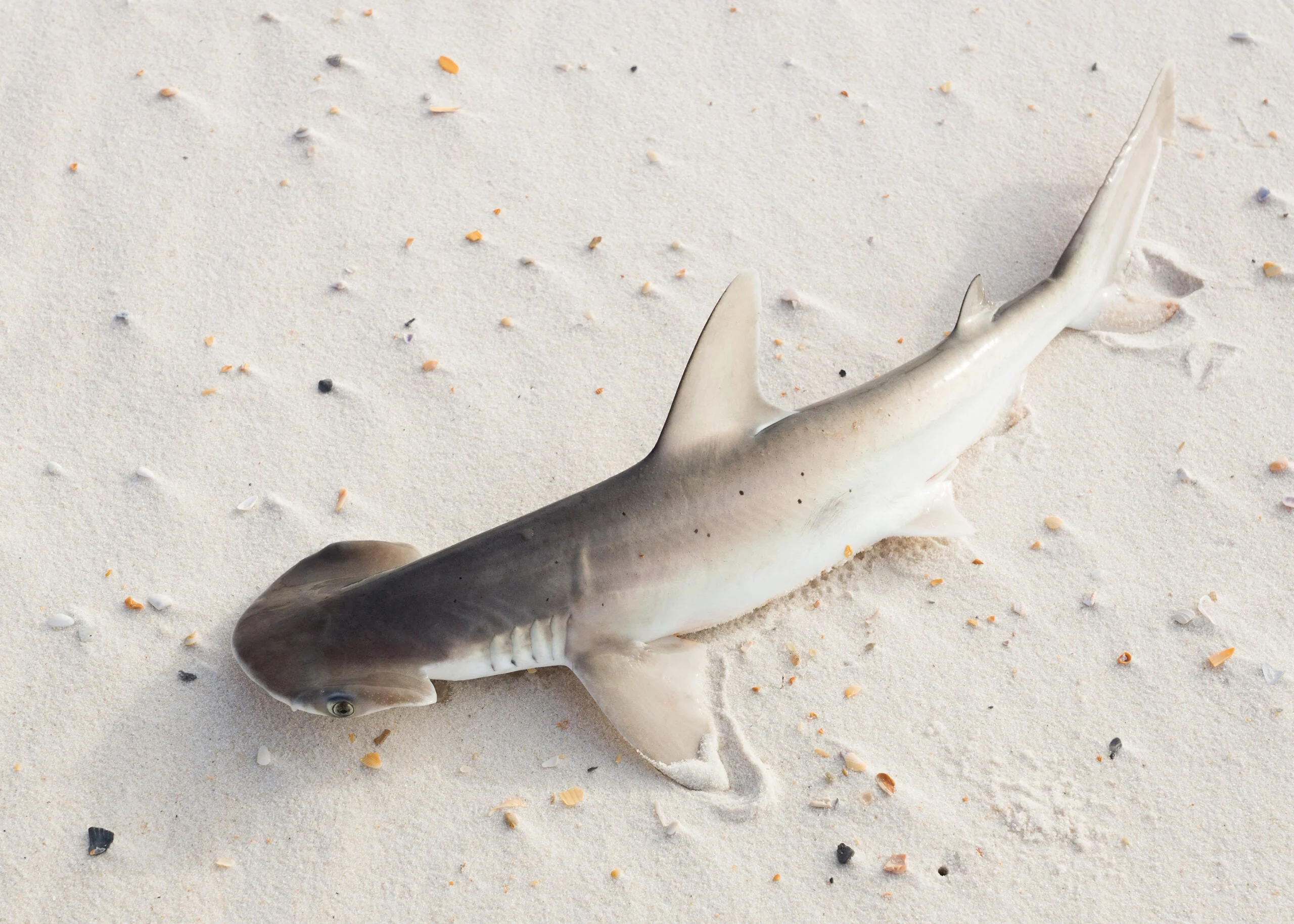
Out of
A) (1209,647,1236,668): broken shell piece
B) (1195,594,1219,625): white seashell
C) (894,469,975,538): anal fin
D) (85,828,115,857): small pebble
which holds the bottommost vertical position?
(85,828,115,857): small pebble

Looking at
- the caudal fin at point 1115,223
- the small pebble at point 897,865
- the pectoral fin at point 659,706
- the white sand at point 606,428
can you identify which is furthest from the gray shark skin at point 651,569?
the caudal fin at point 1115,223

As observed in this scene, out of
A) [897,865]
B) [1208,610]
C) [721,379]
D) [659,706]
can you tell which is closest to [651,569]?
[659,706]

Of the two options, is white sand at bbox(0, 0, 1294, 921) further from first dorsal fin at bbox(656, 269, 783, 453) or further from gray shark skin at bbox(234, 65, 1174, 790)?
first dorsal fin at bbox(656, 269, 783, 453)

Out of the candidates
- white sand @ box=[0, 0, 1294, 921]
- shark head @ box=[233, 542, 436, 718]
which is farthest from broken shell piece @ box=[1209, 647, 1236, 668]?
shark head @ box=[233, 542, 436, 718]

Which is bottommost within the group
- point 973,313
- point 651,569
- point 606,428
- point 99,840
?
point 99,840

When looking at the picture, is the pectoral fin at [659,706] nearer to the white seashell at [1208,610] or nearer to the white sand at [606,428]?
the white sand at [606,428]

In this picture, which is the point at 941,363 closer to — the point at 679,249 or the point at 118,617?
the point at 679,249

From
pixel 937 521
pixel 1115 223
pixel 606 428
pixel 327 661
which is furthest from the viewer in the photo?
pixel 1115 223

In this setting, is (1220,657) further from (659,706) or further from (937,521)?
(659,706)
